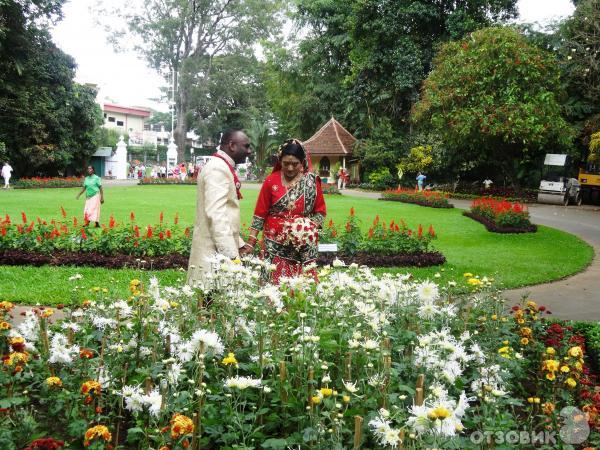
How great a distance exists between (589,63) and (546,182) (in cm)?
586

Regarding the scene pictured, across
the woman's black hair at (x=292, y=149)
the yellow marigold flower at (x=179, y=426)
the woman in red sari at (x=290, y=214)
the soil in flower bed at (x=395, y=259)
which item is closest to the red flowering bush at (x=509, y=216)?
the soil in flower bed at (x=395, y=259)

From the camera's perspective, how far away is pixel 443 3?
99.5 feet

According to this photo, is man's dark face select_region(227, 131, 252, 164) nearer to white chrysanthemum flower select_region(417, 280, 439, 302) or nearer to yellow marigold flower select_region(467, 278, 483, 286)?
white chrysanthemum flower select_region(417, 280, 439, 302)

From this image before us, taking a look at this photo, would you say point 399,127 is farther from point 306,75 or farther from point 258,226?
point 258,226

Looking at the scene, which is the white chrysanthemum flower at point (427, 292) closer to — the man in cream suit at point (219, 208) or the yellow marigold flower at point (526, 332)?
the yellow marigold flower at point (526, 332)

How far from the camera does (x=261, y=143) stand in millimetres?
39875

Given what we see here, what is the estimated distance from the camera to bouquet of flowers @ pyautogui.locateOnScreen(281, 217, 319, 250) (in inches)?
162

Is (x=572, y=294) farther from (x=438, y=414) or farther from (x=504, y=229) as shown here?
A: (x=504, y=229)

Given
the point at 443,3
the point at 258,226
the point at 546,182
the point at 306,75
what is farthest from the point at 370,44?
the point at 258,226

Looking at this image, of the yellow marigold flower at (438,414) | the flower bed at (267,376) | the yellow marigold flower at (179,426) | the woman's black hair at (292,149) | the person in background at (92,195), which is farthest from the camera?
the person in background at (92,195)

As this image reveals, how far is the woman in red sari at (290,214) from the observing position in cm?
411

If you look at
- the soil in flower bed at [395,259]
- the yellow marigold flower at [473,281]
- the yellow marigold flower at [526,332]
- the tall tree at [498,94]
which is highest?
the tall tree at [498,94]

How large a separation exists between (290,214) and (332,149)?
103ft

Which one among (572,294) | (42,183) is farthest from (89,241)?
(42,183)
